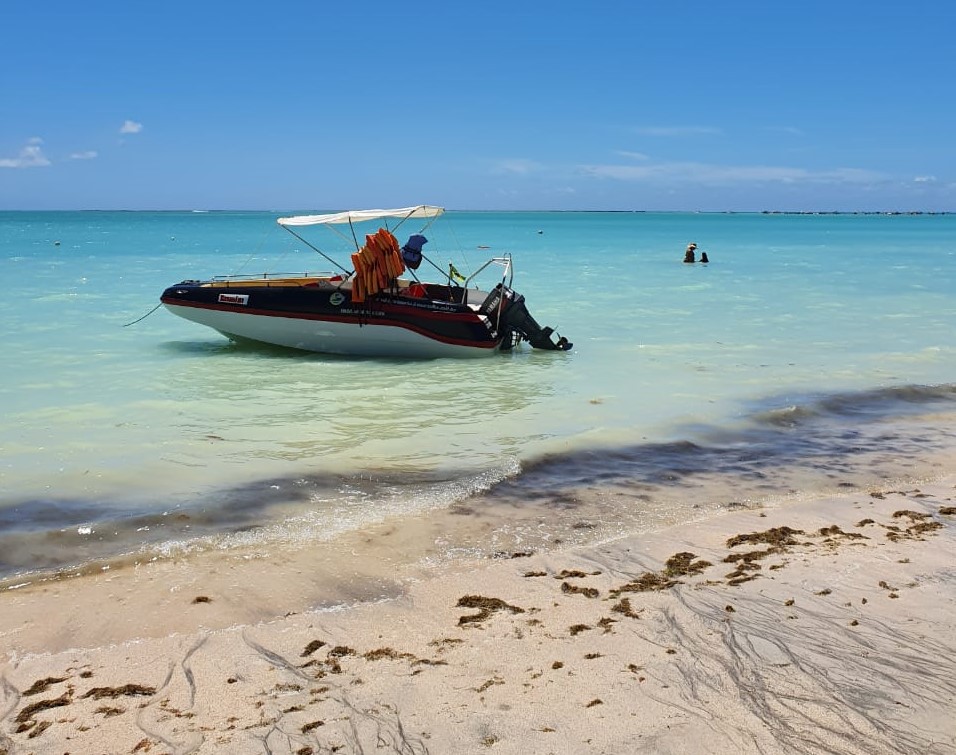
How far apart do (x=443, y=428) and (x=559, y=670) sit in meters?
6.20

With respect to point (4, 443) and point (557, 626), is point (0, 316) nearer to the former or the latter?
point (4, 443)

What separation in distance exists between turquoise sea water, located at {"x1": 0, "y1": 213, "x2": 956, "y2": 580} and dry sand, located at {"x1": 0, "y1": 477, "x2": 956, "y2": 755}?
4.10 ft

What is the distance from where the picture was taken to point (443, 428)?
1048cm

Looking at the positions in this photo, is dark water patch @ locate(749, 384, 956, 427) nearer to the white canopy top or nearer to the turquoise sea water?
the turquoise sea water

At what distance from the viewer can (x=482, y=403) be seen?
470 inches

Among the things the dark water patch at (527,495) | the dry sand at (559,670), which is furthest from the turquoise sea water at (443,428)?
the dry sand at (559,670)

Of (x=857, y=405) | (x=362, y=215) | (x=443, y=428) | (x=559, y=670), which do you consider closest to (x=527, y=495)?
(x=443, y=428)

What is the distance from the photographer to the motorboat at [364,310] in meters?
14.8

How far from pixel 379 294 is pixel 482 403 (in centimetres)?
381

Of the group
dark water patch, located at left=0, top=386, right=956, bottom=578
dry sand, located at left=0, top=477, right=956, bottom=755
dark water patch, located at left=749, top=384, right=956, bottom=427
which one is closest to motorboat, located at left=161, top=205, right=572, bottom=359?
dark water patch, located at left=749, top=384, right=956, bottom=427

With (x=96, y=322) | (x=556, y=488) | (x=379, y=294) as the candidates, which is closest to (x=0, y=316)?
(x=96, y=322)

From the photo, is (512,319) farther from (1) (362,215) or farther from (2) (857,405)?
(2) (857,405)

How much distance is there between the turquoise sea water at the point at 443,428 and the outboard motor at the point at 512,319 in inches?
12.9

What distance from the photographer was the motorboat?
14781 millimetres
